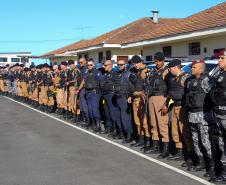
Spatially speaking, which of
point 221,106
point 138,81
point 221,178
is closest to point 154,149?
point 138,81

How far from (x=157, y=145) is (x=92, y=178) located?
241 cm

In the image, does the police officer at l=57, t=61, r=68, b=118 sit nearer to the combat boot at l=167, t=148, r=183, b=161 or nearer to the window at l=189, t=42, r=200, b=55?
the window at l=189, t=42, r=200, b=55

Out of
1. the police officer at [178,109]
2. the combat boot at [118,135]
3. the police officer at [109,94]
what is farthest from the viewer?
the police officer at [109,94]

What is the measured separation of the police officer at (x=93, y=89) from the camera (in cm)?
1174

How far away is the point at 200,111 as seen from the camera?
6.94 m

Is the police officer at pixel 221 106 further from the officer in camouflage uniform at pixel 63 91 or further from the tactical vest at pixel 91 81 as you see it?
the officer in camouflage uniform at pixel 63 91

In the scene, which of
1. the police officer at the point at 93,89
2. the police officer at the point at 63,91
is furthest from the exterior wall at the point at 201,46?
the police officer at the point at 63,91

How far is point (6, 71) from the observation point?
90.0 ft

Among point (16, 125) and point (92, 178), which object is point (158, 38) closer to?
point (16, 125)

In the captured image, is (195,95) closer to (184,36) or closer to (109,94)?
(109,94)

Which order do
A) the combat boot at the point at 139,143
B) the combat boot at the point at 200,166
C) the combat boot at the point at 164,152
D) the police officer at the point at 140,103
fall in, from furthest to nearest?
the combat boot at the point at 139,143 < the police officer at the point at 140,103 < the combat boot at the point at 164,152 < the combat boot at the point at 200,166

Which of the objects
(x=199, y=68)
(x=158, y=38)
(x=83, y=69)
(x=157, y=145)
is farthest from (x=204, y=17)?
(x=199, y=68)

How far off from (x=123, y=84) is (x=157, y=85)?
1.70m

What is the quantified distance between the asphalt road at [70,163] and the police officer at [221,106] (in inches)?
20.1
